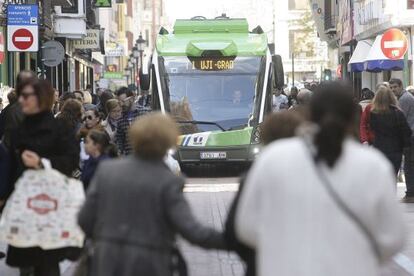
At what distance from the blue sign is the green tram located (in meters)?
2.72

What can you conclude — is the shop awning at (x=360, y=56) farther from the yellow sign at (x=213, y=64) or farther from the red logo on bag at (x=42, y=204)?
the red logo on bag at (x=42, y=204)

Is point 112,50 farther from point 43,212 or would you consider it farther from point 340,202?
point 340,202

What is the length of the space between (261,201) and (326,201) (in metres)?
0.29

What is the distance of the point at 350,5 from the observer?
167 feet

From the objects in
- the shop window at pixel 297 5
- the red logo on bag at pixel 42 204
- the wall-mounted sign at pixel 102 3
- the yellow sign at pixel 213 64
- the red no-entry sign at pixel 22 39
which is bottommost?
the red logo on bag at pixel 42 204

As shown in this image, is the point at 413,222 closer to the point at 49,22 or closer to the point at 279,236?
the point at 279,236

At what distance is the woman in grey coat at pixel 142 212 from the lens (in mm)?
5730

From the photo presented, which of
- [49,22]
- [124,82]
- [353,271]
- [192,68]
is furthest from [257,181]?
[124,82]

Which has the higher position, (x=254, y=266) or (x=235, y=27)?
(x=235, y=27)

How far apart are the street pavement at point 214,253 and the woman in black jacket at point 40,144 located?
2677 mm

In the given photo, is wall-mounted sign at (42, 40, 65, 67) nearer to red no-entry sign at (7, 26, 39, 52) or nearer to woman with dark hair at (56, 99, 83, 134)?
red no-entry sign at (7, 26, 39, 52)

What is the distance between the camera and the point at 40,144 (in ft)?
27.3

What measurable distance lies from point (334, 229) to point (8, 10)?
65.7 ft

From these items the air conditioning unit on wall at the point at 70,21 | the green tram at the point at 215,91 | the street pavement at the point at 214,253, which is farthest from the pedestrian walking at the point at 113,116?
the air conditioning unit on wall at the point at 70,21
